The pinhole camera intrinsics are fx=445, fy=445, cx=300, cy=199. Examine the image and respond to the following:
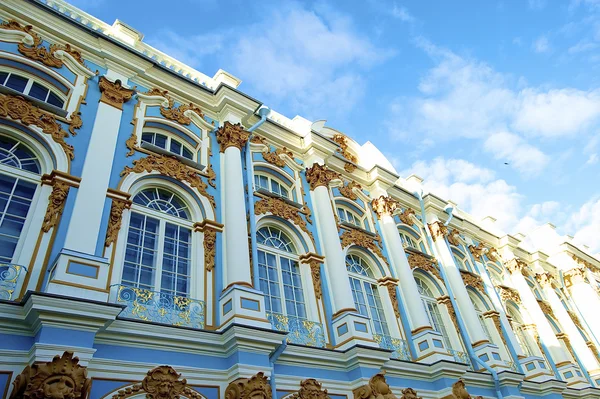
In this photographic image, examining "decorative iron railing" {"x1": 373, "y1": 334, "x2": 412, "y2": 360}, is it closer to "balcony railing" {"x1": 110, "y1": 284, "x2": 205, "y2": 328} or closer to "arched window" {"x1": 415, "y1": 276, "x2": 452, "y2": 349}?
"arched window" {"x1": 415, "y1": 276, "x2": 452, "y2": 349}

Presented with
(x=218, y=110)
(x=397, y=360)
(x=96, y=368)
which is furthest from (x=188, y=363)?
(x=218, y=110)

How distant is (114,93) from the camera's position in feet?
35.4

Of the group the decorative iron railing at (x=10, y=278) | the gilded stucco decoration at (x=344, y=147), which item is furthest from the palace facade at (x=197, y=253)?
the gilded stucco decoration at (x=344, y=147)

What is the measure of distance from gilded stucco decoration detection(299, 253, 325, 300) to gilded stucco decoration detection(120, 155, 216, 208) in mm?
2977

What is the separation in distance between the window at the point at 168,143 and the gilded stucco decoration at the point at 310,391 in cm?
641

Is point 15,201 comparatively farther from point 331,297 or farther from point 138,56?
point 331,297

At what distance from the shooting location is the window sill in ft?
29.8

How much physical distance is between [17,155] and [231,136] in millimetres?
5248

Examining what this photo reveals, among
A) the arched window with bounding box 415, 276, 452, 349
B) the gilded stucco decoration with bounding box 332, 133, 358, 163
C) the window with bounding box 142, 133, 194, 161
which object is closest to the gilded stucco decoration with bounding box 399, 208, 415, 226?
the arched window with bounding box 415, 276, 452, 349

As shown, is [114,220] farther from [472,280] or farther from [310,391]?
[472,280]

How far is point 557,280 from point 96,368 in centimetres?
2409

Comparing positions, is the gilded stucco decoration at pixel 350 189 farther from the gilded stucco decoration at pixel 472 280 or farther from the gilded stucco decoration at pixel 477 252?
the gilded stucco decoration at pixel 477 252

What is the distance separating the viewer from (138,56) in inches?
469

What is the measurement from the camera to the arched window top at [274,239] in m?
12.0
